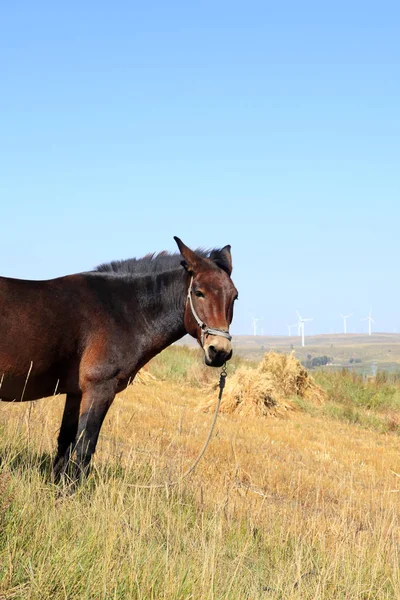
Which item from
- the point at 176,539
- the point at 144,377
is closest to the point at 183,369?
the point at 144,377

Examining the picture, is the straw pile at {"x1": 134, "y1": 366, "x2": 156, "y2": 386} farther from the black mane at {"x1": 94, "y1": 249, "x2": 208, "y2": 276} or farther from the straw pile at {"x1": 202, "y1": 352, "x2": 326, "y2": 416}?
the black mane at {"x1": 94, "y1": 249, "x2": 208, "y2": 276}

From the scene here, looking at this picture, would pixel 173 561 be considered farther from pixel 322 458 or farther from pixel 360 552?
pixel 322 458

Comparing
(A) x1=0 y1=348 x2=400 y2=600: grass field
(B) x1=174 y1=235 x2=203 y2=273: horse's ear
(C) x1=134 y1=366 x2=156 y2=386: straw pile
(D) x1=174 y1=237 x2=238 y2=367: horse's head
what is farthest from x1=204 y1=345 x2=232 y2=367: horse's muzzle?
(C) x1=134 y1=366 x2=156 y2=386: straw pile

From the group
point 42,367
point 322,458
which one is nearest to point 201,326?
point 42,367

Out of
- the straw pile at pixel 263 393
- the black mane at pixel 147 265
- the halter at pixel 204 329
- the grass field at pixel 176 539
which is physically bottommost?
the grass field at pixel 176 539

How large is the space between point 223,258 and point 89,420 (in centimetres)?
204

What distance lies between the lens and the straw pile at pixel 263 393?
56.2 feet

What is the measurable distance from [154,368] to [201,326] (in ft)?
51.6

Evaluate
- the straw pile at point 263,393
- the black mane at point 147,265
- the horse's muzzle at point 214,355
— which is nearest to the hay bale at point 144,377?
the straw pile at point 263,393

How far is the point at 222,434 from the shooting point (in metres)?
13.3

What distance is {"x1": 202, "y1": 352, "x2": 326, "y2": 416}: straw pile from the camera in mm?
17141

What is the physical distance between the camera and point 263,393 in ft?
56.8

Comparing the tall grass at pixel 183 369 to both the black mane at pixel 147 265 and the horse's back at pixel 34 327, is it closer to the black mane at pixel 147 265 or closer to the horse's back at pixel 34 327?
the black mane at pixel 147 265

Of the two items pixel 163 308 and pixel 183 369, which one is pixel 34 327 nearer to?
pixel 163 308
